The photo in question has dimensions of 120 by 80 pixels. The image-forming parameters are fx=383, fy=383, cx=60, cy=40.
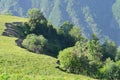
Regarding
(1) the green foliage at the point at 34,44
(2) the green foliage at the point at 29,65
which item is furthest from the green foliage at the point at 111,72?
(1) the green foliage at the point at 34,44

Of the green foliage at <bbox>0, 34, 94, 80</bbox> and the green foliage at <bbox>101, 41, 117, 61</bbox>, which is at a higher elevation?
the green foliage at <bbox>101, 41, 117, 61</bbox>

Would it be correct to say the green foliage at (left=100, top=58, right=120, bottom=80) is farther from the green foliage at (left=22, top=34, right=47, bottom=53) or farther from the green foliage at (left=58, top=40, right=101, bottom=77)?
the green foliage at (left=22, top=34, right=47, bottom=53)

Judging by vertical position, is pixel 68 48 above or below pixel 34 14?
below

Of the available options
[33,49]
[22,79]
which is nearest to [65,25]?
[33,49]

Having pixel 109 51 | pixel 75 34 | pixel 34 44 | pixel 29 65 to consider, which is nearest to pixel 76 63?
pixel 29 65

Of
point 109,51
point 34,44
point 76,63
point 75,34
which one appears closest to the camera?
point 76,63

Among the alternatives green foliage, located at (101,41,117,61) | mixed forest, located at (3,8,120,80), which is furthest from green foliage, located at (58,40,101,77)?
green foliage, located at (101,41,117,61)

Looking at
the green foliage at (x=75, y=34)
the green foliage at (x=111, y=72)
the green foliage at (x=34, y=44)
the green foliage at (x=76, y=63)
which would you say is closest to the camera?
the green foliage at (x=76, y=63)

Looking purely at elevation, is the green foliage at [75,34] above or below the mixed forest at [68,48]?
above

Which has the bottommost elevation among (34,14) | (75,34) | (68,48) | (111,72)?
(111,72)

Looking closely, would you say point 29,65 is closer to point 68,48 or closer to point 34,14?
point 68,48

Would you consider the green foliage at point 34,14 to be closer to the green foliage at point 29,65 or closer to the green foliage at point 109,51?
the green foliage at point 109,51

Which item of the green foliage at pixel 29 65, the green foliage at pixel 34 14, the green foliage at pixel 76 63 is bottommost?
the green foliage at pixel 29 65

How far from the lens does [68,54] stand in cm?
7619
